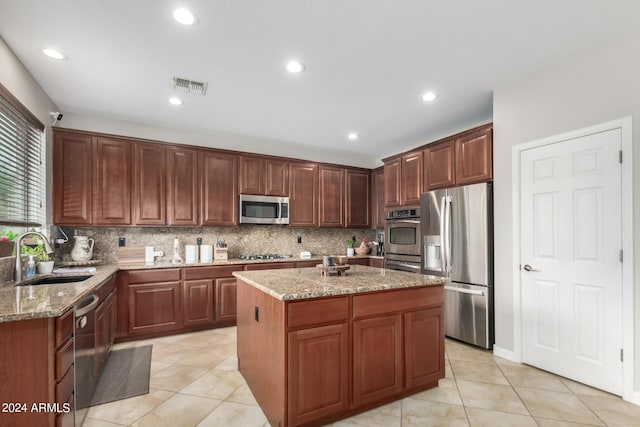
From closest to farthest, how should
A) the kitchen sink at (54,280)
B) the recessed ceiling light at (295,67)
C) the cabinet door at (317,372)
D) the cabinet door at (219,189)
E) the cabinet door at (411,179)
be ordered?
the cabinet door at (317,372) < the kitchen sink at (54,280) < the recessed ceiling light at (295,67) < the cabinet door at (411,179) < the cabinet door at (219,189)

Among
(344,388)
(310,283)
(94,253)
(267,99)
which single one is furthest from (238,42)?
(94,253)

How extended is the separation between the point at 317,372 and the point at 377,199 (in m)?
4.07

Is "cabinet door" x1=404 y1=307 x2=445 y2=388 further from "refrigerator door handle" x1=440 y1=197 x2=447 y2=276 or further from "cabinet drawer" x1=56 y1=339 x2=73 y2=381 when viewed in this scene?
"cabinet drawer" x1=56 y1=339 x2=73 y2=381

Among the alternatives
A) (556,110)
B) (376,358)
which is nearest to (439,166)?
(556,110)

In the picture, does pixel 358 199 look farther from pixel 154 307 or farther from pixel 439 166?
pixel 154 307

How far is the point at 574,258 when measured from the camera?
8.71 feet

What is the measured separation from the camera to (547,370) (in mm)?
2818

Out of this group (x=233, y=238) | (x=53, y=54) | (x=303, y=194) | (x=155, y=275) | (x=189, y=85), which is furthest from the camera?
(x=303, y=194)

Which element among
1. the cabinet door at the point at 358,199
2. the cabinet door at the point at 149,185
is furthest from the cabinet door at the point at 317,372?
the cabinet door at the point at 358,199

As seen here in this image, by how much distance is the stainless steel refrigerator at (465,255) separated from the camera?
130 inches

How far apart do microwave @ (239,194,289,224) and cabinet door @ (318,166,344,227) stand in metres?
0.70

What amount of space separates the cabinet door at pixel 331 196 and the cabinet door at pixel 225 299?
183cm

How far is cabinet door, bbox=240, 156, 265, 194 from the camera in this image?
463 centimetres

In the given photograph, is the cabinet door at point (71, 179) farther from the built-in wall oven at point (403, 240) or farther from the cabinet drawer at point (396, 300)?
the built-in wall oven at point (403, 240)
